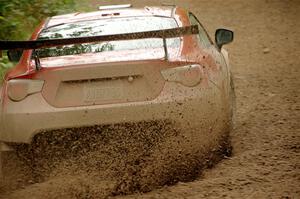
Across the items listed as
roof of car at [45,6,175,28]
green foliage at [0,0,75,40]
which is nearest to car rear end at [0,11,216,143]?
roof of car at [45,6,175,28]

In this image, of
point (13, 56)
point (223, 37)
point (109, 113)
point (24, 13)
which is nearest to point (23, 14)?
point (24, 13)

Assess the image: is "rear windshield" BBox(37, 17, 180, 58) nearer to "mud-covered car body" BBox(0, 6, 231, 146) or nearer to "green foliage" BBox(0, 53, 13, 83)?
"mud-covered car body" BBox(0, 6, 231, 146)

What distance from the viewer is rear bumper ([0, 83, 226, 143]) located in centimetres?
459

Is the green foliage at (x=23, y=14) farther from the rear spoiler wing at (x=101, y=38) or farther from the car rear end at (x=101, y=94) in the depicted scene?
the rear spoiler wing at (x=101, y=38)

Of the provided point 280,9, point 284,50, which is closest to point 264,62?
point 284,50

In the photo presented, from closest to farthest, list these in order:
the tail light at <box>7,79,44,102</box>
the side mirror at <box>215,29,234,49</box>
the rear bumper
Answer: the rear bumper
the tail light at <box>7,79,44,102</box>
the side mirror at <box>215,29,234,49</box>

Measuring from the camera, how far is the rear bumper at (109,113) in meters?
4.59

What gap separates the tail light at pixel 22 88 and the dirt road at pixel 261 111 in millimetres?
792

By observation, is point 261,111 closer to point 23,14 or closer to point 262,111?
point 262,111

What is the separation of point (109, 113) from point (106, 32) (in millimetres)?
1102

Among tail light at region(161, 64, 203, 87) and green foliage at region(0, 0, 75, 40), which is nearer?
tail light at region(161, 64, 203, 87)

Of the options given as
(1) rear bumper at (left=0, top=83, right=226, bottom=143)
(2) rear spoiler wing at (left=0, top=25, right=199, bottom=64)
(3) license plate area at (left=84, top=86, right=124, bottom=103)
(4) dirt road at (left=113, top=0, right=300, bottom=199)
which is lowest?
(4) dirt road at (left=113, top=0, right=300, bottom=199)

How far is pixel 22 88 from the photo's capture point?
4.75m

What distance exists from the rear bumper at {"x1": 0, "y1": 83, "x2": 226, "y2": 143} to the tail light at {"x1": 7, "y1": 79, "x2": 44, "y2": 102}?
44 millimetres
